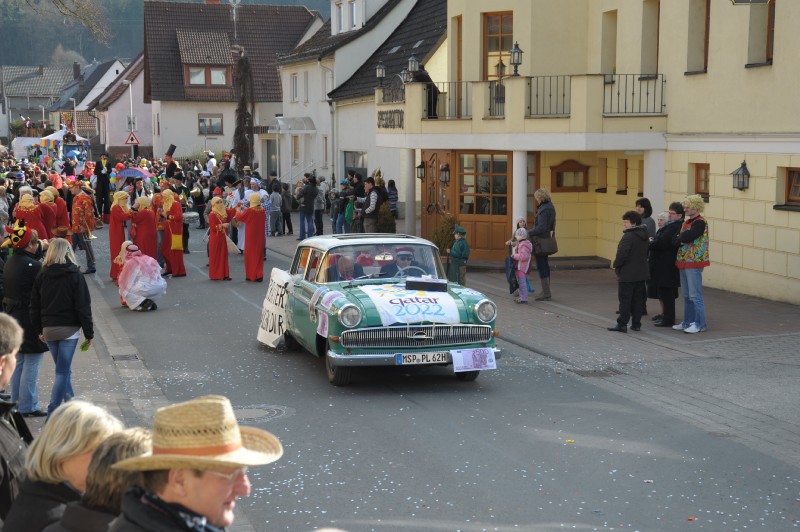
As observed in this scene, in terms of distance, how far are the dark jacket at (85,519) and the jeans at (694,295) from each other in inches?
473

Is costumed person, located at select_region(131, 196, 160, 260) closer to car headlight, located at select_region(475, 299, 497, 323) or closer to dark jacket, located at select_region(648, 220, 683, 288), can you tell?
dark jacket, located at select_region(648, 220, 683, 288)

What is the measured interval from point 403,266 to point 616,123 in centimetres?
932

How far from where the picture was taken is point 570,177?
77.5 ft

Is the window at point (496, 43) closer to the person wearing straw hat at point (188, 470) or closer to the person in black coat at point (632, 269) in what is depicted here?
the person in black coat at point (632, 269)

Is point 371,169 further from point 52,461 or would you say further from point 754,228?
point 52,461

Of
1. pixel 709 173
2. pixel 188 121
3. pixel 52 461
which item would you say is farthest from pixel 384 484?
pixel 188 121

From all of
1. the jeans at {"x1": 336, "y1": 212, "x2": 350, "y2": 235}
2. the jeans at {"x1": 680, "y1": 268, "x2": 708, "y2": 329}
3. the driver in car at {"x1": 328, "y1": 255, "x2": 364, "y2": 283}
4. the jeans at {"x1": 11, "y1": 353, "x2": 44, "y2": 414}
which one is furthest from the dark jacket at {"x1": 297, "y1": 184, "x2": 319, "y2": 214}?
the jeans at {"x1": 11, "y1": 353, "x2": 44, "y2": 414}

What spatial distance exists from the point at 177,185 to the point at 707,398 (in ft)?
81.1

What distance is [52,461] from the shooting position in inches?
161

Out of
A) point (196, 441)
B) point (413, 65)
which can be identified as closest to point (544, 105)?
point (413, 65)

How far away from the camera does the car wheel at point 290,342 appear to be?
45.0ft

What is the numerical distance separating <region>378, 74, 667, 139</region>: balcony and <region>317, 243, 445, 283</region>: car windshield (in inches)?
340

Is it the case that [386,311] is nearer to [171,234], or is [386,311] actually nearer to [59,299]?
[59,299]

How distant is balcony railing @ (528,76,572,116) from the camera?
2239 cm
